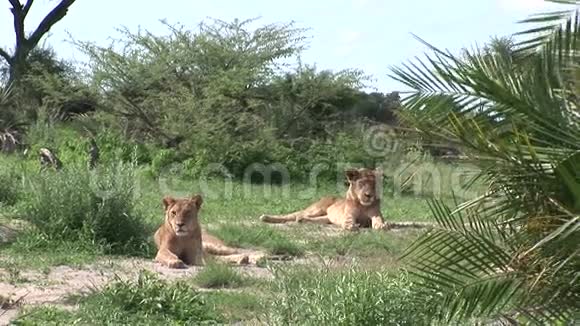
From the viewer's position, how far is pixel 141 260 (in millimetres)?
10797

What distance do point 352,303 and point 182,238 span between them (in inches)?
196

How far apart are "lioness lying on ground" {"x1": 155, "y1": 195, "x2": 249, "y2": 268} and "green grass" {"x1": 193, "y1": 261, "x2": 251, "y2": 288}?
1.05 m

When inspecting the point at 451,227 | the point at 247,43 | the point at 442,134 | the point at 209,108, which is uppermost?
the point at 247,43

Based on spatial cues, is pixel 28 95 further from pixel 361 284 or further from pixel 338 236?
pixel 361 284

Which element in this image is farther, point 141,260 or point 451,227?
point 141,260

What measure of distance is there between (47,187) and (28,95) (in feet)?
49.4

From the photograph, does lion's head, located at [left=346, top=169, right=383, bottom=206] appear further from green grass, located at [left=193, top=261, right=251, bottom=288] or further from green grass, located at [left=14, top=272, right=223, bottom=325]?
green grass, located at [left=14, top=272, right=223, bottom=325]

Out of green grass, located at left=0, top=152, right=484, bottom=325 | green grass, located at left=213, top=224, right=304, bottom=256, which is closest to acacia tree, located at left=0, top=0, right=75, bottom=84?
green grass, located at left=0, top=152, right=484, bottom=325

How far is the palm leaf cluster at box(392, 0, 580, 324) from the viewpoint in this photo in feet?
15.9

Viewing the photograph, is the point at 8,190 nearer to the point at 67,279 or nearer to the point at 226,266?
the point at 67,279

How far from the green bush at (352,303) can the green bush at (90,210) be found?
5255 mm

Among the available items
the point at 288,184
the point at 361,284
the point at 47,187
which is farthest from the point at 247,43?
the point at 361,284

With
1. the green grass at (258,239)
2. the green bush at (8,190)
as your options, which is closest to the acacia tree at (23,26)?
the green bush at (8,190)

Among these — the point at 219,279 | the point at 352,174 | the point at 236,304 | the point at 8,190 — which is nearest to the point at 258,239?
the point at 219,279
